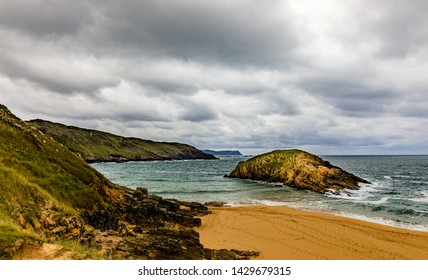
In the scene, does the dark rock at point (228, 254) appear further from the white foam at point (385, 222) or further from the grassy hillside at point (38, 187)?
the white foam at point (385, 222)

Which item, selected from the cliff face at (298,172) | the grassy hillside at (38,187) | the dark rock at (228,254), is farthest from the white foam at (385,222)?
the grassy hillside at (38,187)

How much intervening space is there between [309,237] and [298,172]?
41631mm

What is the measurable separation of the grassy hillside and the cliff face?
4434 cm

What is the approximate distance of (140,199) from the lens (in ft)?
87.5

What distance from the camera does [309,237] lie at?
22422 mm

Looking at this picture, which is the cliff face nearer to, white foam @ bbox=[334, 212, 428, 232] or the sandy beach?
white foam @ bbox=[334, 212, 428, 232]

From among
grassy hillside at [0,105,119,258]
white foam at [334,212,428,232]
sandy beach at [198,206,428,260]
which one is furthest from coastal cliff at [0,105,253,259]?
white foam at [334,212,428,232]

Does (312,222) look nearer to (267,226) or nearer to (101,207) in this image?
(267,226)

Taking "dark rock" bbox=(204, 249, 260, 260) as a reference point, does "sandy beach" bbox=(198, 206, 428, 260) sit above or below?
below

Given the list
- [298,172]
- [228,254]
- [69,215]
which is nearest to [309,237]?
[228,254]

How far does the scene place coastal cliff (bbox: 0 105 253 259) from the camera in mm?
10859

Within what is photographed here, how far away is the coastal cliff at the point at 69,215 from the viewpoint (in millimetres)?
10859

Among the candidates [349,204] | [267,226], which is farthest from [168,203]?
[349,204]

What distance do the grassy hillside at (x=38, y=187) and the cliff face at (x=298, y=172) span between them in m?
44.3
